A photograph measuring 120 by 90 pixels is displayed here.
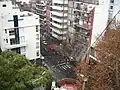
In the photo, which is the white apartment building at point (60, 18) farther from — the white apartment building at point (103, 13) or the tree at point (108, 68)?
the tree at point (108, 68)

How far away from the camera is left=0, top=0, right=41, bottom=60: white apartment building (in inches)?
473

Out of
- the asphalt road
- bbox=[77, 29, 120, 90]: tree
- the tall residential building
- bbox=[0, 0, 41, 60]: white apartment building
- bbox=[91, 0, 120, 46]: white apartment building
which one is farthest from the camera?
the tall residential building

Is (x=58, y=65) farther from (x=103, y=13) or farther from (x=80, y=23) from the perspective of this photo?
(x=103, y=13)

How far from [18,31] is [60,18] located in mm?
5792

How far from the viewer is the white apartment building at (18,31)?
1201 centimetres

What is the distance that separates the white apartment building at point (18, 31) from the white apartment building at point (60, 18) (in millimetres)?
4640

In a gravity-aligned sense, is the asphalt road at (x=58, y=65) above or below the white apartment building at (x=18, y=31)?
below

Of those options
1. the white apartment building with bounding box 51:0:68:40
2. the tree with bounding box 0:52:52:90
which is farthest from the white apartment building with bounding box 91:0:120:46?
the white apartment building with bounding box 51:0:68:40

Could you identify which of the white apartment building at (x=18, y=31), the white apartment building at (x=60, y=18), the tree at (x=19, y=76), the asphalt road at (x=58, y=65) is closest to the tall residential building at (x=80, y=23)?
the white apartment building at (x=60, y=18)

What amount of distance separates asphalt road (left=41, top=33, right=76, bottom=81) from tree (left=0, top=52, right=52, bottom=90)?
14.3 feet

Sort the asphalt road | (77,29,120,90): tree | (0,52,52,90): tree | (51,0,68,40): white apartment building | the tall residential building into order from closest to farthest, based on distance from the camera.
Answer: (77,29,120,90): tree, (0,52,52,90): tree, the asphalt road, the tall residential building, (51,0,68,40): white apartment building

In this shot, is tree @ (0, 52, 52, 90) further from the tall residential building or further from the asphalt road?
the tall residential building

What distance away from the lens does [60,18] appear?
17.4 metres

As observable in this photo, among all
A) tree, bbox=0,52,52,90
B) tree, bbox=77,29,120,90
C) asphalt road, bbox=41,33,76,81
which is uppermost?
tree, bbox=77,29,120,90
